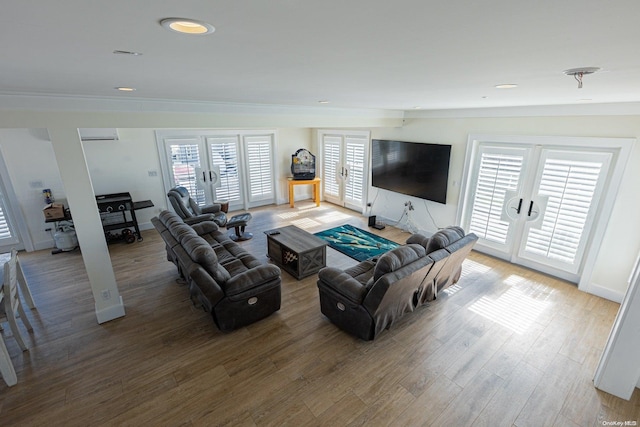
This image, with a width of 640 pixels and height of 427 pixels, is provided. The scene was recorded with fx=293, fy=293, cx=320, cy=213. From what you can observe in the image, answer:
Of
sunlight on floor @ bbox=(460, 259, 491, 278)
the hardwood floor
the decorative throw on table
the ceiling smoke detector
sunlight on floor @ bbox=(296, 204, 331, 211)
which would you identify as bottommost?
the hardwood floor

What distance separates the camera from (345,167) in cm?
796

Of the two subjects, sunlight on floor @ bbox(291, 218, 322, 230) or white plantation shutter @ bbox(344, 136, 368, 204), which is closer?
sunlight on floor @ bbox(291, 218, 322, 230)

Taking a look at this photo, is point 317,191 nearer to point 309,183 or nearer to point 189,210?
point 309,183

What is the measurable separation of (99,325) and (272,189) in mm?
5465

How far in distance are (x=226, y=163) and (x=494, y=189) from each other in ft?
19.8

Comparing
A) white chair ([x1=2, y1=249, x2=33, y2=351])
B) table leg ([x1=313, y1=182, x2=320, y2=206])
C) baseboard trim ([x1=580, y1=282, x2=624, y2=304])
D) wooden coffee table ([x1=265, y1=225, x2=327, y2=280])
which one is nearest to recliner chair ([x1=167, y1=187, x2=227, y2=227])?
Result: wooden coffee table ([x1=265, y1=225, x2=327, y2=280])

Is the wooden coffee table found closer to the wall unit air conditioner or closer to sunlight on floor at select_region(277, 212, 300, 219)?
sunlight on floor at select_region(277, 212, 300, 219)

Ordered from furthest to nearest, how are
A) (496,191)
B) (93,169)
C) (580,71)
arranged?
1. (93,169)
2. (496,191)
3. (580,71)

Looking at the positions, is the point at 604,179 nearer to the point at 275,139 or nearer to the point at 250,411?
the point at 250,411

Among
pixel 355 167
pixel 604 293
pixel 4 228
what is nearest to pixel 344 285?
pixel 604 293

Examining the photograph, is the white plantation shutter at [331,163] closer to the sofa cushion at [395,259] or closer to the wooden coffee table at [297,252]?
the wooden coffee table at [297,252]

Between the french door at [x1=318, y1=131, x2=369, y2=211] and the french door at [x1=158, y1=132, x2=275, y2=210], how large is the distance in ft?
5.14

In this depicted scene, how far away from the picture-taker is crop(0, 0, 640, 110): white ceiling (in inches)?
29.0

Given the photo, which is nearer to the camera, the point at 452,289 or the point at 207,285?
the point at 207,285
